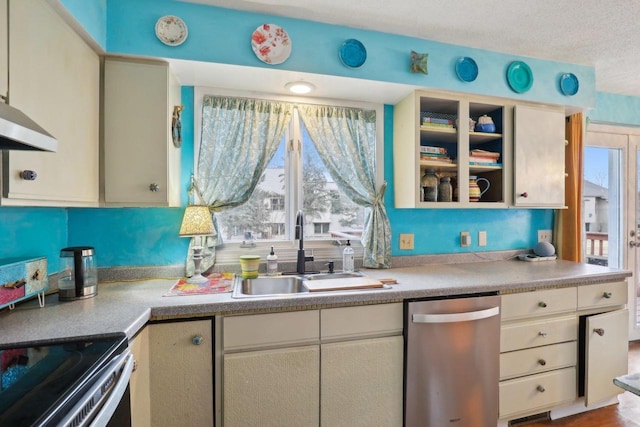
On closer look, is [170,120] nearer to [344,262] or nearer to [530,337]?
[344,262]

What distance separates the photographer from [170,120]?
1.66 metres

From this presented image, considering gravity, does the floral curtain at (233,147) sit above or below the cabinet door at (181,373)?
above

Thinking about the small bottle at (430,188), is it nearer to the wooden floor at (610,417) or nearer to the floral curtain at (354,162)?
the floral curtain at (354,162)

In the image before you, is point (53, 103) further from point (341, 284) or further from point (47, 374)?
point (341, 284)

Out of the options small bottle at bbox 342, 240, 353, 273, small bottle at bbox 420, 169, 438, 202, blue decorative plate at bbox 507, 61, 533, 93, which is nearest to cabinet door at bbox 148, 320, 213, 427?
small bottle at bbox 342, 240, 353, 273

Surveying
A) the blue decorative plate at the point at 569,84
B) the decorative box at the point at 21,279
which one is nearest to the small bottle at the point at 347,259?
the decorative box at the point at 21,279

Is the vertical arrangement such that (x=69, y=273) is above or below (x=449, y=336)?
above

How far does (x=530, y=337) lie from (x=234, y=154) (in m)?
2.09

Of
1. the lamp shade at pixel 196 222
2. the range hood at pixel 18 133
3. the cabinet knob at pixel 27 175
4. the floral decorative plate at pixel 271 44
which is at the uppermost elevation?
the floral decorative plate at pixel 271 44

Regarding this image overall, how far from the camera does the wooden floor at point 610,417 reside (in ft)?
6.33

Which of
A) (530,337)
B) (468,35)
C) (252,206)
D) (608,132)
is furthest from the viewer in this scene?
(608,132)

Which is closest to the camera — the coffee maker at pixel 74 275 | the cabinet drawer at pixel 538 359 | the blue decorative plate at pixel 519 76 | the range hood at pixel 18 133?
the range hood at pixel 18 133

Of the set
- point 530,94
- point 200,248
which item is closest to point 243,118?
point 200,248

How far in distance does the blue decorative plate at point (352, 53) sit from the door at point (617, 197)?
254 centimetres
